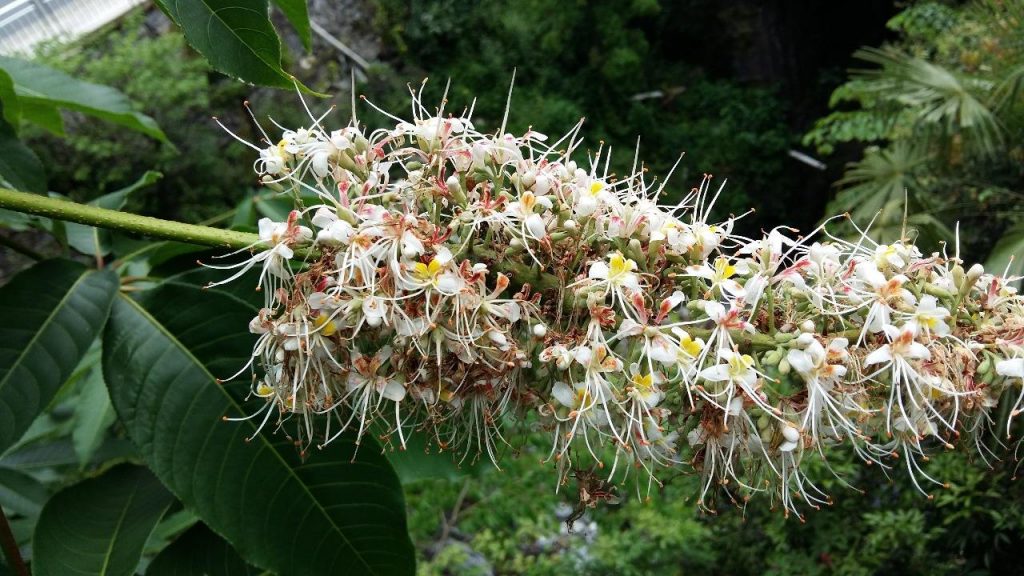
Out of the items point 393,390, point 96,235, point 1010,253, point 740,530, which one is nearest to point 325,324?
point 393,390

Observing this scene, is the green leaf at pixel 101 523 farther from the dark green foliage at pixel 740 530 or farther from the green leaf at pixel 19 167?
the dark green foliage at pixel 740 530

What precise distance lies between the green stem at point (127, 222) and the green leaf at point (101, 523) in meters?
0.42

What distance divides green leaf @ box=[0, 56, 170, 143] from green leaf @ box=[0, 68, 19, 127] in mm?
89

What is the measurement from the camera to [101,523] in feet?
3.26

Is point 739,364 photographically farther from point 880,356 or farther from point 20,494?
point 20,494

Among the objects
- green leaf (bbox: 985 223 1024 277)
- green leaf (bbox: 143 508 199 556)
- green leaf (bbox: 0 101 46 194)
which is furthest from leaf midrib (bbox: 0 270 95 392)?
green leaf (bbox: 985 223 1024 277)

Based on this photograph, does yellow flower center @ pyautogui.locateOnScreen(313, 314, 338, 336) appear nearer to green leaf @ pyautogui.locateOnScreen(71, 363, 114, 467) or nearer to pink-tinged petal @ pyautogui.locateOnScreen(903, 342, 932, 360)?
pink-tinged petal @ pyautogui.locateOnScreen(903, 342, 932, 360)

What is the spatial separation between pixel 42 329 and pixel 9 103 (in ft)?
0.95

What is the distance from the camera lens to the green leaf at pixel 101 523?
93cm

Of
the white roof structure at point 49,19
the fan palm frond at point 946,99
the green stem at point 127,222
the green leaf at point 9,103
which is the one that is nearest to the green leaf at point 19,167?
the green leaf at point 9,103

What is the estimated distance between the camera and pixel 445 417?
2.53 ft

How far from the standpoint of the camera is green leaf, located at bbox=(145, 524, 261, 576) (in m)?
0.97

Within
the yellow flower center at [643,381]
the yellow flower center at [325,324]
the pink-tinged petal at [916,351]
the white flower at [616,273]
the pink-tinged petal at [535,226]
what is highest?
the pink-tinged petal at [535,226]

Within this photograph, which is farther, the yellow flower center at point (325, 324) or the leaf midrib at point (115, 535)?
the leaf midrib at point (115, 535)
